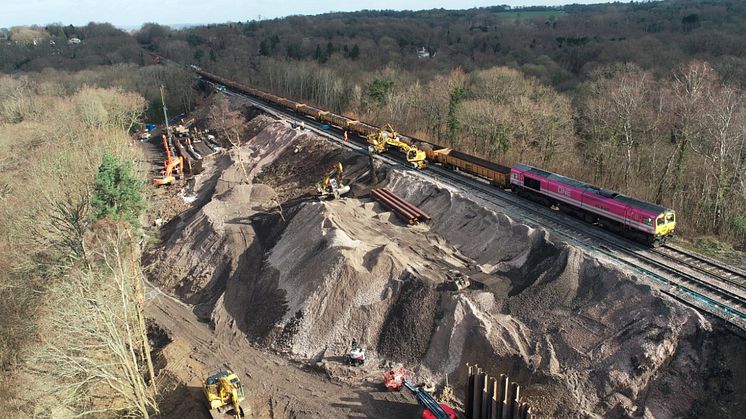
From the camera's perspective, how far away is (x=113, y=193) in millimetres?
27078

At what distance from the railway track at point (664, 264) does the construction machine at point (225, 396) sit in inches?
766

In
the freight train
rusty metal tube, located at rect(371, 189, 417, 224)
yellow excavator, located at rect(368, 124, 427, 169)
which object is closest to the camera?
the freight train

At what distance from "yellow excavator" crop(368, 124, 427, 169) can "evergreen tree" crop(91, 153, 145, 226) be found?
2257 cm

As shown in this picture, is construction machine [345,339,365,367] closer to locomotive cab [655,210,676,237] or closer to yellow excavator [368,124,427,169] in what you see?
locomotive cab [655,210,676,237]

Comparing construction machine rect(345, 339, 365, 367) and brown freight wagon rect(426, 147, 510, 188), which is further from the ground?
brown freight wagon rect(426, 147, 510, 188)

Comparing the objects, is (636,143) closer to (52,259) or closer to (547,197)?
(547,197)

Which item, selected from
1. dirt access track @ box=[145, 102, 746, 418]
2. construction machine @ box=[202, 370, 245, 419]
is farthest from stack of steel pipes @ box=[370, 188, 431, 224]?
construction machine @ box=[202, 370, 245, 419]

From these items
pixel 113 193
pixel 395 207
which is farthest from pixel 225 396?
pixel 395 207

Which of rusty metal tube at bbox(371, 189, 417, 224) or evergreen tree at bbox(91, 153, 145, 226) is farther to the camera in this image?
rusty metal tube at bbox(371, 189, 417, 224)

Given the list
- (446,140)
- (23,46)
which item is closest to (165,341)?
(446,140)

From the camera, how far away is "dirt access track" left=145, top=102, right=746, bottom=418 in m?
19.5

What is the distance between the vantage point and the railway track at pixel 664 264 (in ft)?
70.3

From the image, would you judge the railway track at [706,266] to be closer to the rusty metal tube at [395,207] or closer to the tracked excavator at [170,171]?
the rusty metal tube at [395,207]

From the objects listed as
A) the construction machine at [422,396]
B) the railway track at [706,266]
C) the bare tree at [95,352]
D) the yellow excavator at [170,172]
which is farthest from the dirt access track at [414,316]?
the yellow excavator at [170,172]
